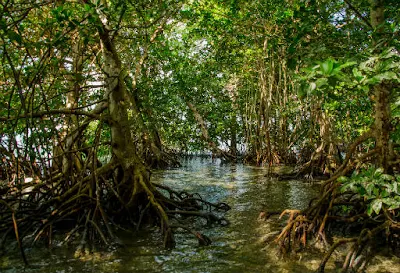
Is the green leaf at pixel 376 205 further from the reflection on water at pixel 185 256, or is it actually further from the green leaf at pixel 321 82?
the green leaf at pixel 321 82

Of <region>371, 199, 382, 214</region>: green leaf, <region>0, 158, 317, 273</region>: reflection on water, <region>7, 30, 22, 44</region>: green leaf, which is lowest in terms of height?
<region>0, 158, 317, 273</region>: reflection on water

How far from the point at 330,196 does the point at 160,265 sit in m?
2.12

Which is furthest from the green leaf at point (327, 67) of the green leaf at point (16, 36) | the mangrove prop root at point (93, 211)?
the mangrove prop root at point (93, 211)

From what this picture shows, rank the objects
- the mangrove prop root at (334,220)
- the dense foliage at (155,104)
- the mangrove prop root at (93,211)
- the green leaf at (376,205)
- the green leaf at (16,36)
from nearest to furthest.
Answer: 1. the green leaf at (16,36)
2. the green leaf at (376,205)
3. the dense foliage at (155,104)
4. the mangrove prop root at (334,220)
5. the mangrove prop root at (93,211)

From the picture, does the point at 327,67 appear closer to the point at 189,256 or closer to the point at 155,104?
the point at 189,256

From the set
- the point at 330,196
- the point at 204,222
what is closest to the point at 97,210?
the point at 204,222

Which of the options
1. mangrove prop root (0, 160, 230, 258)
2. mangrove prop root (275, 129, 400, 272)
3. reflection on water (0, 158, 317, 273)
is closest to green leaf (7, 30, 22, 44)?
mangrove prop root (0, 160, 230, 258)

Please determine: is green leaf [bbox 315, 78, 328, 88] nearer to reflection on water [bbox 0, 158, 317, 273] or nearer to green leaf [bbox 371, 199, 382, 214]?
green leaf [bbox 371, 199, 382, 214]

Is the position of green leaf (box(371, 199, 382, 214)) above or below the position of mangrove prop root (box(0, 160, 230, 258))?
above

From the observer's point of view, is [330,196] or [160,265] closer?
[160,265]

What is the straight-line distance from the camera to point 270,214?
575cm

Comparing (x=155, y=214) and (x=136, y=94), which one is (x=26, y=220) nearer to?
(x=155, y=214)

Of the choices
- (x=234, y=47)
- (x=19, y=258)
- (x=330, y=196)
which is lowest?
(x=19, y=258)

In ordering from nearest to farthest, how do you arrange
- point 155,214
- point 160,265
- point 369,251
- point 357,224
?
1. point 369,251
2. point 160,265
3. point 357,224
4. point 155,214
